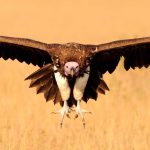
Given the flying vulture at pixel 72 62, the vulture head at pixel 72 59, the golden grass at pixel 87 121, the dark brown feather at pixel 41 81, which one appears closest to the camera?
the vulture head at pixel 72 59

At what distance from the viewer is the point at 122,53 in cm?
1119

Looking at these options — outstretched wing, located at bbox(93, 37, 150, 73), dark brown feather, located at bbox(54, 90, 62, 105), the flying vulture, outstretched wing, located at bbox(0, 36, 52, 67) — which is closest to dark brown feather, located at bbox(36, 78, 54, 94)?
the flying vulture

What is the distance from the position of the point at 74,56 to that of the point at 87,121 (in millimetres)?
2068

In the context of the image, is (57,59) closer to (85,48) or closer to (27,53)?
(85,48)

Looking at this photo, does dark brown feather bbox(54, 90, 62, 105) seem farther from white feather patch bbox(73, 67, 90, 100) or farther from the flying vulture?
white feather patch bbox(73, 67, 90, 100)

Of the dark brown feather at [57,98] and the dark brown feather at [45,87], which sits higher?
the dark brown feather at [45,87]

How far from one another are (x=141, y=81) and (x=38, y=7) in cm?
1983

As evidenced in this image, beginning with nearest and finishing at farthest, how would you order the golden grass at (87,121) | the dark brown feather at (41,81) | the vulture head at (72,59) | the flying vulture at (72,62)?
the vulture head at (72,59)
the flying vulture at (72,62)
the dark brown feather at (41,81)
the golden grass at (87,121)

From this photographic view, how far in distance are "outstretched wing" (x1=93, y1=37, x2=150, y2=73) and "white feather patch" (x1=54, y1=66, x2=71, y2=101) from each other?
1.84 ft

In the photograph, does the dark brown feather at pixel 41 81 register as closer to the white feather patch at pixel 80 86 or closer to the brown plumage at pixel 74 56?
the brown plumage at pixel 74 56

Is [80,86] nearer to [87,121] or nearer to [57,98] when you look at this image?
[57,98]

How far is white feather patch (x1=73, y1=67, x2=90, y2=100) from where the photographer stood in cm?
1021

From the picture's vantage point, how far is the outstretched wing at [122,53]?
1070 cm

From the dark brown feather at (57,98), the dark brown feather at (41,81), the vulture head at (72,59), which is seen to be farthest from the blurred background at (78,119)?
the vulture head at (72,59)
